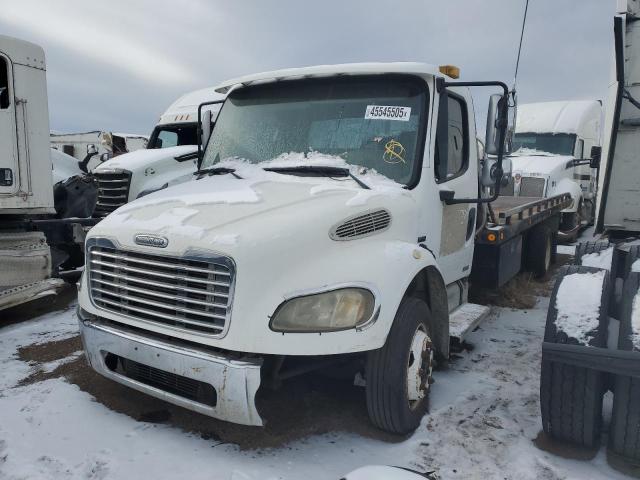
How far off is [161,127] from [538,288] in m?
7.57

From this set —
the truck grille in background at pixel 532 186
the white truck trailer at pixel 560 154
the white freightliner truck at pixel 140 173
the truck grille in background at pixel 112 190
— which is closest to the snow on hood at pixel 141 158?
the white freightliner truck at pixel 140 173

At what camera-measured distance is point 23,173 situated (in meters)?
5.06

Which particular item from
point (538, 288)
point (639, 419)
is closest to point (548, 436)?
point (639, 419)

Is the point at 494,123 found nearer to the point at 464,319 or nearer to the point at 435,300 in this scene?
the point at 435,300

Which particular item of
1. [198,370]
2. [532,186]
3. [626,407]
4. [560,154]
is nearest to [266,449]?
[198,370]

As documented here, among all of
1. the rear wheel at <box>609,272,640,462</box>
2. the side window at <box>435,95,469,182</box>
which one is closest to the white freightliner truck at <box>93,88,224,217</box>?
the side window at <box>435,95,469,182</box>

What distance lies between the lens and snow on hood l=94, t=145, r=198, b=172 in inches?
321

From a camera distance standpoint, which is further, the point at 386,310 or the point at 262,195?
the point at 262,195

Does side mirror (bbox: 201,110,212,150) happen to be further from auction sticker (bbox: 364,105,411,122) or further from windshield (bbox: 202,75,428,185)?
auction sticker (bbox: 364,105,411,122)

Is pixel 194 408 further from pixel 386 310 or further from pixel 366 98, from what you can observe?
pixel 366 98

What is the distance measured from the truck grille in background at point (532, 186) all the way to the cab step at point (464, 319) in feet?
24.4

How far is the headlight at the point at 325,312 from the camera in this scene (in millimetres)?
2572

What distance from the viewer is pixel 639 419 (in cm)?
273

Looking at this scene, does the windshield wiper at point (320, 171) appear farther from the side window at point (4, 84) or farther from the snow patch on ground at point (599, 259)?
the side window at point (4, 84)
